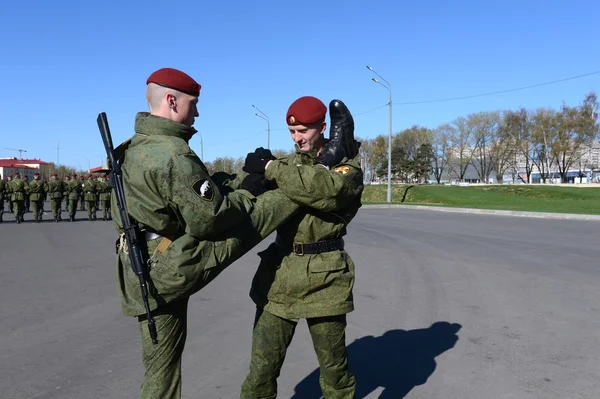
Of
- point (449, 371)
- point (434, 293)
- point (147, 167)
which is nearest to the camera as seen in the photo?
point (147, 167)

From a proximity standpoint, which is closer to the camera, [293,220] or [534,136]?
[293,220]

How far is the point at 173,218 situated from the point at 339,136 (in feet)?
3.14

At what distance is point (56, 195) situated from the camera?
1833cm

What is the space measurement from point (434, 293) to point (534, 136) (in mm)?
59799

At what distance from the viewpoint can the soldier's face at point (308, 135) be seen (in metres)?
2.58

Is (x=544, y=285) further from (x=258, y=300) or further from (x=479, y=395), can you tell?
(x=258, y=300)

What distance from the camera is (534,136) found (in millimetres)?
59312

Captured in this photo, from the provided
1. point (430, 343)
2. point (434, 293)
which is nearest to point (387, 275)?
point (434, 293)

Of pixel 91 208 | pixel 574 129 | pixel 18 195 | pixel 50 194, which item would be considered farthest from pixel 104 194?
pixel 574 129

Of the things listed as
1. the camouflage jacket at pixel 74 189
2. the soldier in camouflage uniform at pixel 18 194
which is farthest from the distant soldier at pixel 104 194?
the soldier in camouflage uniform at pixel 18 194

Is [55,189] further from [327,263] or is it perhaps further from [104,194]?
[327,263]

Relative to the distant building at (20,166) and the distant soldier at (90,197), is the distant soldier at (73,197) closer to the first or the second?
the distant soldier at (90,197)

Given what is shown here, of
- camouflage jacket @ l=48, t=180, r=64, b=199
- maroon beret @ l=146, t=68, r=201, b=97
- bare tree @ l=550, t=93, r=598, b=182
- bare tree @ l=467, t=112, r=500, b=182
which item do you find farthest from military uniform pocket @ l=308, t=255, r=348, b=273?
bare tree @ l=467, t=112, r=500, b=182

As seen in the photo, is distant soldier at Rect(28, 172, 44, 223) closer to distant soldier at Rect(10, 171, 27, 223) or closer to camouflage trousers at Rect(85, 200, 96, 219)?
distant soldier at Rect(10, 171, 27, 223)
